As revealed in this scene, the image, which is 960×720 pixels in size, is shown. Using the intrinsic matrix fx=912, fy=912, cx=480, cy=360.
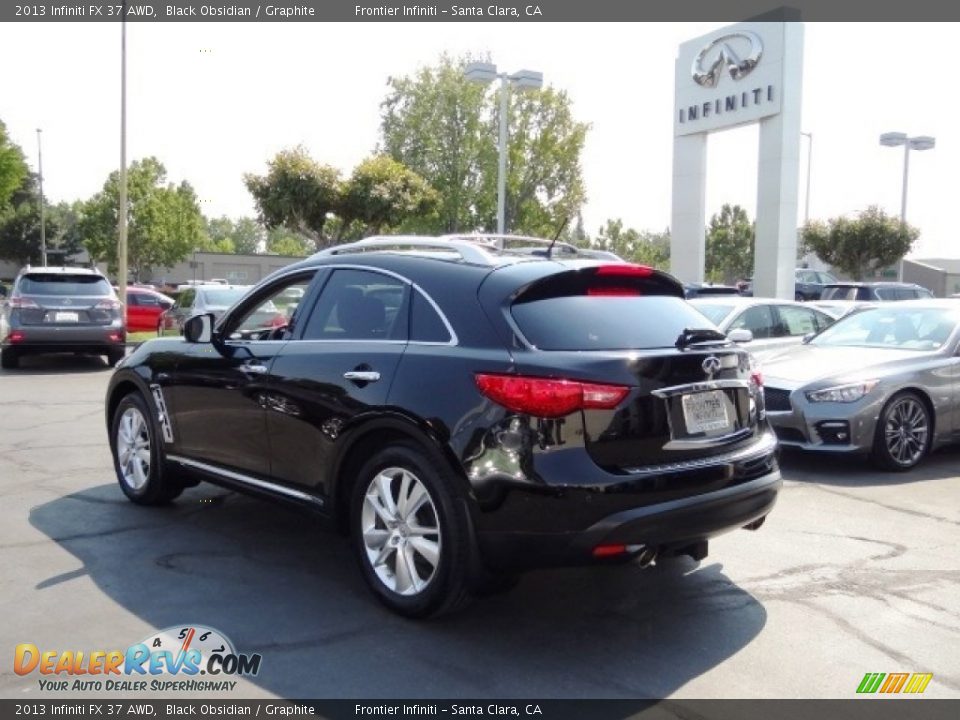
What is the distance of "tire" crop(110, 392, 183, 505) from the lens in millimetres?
5980

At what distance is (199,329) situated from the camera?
5539mm

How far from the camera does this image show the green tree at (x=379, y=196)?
29453mm

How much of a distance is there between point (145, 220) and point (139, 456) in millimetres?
52448

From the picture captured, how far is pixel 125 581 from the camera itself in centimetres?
460

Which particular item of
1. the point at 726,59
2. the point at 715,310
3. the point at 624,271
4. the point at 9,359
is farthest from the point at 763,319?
the point at 726,59

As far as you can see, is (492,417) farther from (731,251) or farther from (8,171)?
(731,251)

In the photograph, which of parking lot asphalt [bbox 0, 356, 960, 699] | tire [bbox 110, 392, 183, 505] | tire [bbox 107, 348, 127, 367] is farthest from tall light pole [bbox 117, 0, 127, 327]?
parking lot asphalt [bbox 0, 356, 960, 699]

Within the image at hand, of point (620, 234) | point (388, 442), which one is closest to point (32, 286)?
point (388, 442)

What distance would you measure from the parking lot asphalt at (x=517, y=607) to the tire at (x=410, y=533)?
0.48ft

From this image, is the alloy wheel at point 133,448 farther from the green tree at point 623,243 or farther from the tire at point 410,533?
the green tree at point 623,243

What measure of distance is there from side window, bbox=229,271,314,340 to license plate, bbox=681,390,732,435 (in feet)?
7.28

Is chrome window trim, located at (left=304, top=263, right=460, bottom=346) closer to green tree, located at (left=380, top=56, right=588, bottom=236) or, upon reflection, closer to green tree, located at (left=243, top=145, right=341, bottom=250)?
green tree, located at (left=243, top=145, right=341, bottom=250)

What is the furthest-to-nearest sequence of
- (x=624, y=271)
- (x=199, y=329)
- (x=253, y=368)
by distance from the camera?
(x=199, y=329) < (x=253, y=368) < (x=624, y=271)

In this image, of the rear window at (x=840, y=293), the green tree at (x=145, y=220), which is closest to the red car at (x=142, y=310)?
the rear window at (x=840, y=293)
